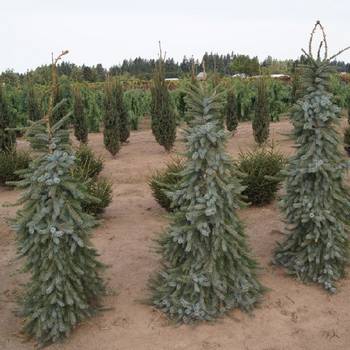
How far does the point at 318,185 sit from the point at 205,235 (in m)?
1.58

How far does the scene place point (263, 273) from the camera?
6.03 metres

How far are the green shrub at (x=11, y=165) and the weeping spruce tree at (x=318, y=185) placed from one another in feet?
21.5

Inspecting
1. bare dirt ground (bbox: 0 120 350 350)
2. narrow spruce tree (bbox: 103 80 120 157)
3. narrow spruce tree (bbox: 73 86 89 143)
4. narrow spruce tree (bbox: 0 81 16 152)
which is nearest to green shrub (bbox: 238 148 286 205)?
bare dirt ground (bbox: 0 120 350 350)

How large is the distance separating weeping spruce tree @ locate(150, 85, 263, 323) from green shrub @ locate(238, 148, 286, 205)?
3.04 metres

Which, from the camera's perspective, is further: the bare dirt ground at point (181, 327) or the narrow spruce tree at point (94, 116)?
the narrow spruce tree at point (94, 116)

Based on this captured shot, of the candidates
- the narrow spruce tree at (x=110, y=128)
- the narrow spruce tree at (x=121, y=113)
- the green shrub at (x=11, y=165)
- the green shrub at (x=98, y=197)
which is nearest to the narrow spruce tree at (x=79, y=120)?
the narrow spruce tree at (x=121, y=113)

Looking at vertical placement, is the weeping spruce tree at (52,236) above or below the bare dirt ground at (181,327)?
above

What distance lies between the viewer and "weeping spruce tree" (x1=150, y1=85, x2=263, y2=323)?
15.8 ft

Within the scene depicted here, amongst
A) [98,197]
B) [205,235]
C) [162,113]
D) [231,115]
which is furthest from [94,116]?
[205,235]

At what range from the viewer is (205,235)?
4801 mm

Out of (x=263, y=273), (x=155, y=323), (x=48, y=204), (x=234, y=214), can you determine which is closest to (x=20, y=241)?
(x=48, y=204)

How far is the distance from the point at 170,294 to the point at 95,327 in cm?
85

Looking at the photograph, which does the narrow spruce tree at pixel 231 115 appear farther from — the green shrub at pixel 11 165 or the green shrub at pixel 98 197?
the green shrub at pixel 98 197

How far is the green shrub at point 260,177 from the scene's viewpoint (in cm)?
Answer: 812
